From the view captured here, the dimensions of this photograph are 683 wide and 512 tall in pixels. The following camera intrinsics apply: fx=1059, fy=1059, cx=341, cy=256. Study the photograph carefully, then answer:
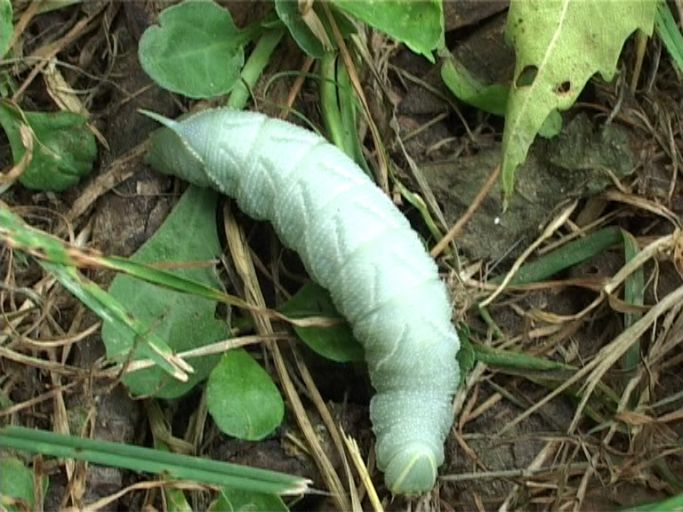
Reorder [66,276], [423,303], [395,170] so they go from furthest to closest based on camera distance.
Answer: [395,170] < [423,303] < [66,276]

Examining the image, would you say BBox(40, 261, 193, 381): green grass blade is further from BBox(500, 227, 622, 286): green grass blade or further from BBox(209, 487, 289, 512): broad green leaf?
BBox(500, 227, 622, 286): green grass blade

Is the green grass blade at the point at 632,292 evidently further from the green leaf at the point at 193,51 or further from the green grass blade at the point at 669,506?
the green leaf at the point at 193,51

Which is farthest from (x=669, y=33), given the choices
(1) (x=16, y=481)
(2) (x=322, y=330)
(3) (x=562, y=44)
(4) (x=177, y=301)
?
(1) (x=16, y=481)

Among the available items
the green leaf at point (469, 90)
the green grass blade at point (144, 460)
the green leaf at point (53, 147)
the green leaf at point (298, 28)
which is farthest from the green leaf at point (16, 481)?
the green leaf at point (469, 90)

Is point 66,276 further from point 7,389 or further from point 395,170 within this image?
point 395,170

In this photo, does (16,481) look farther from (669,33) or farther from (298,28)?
(669,33)

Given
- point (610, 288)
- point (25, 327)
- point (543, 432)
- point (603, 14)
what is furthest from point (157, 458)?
point (603, 14)
